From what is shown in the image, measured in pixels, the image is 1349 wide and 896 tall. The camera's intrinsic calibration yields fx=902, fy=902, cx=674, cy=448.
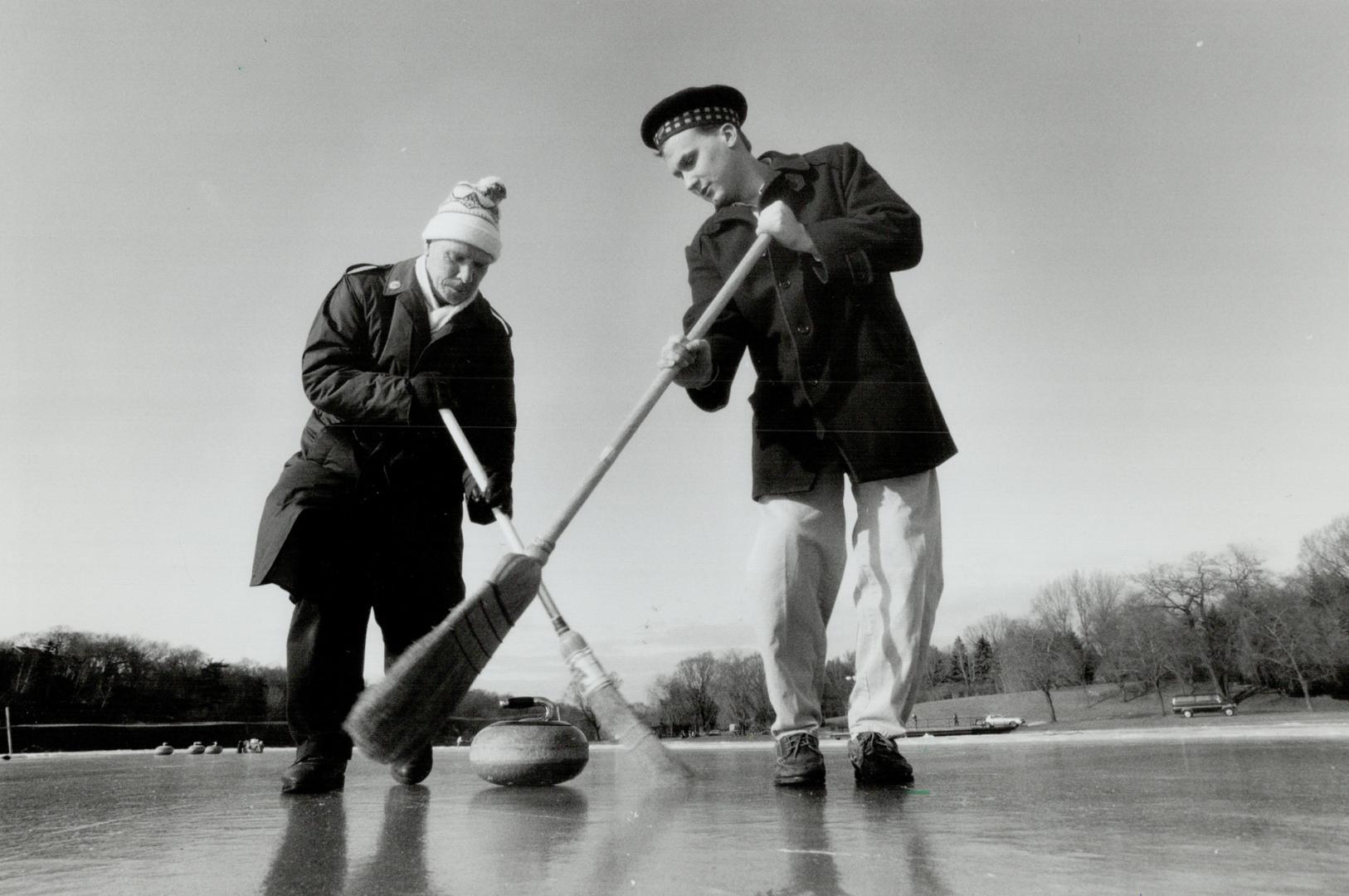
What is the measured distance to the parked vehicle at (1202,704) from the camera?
2009 inches

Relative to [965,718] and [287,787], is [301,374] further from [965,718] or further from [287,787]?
[965,718]

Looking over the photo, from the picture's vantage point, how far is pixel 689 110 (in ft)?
10.7

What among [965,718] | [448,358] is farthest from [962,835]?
[965,718]

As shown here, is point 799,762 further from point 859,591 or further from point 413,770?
point 413,770

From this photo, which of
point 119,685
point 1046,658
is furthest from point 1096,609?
point 119,685

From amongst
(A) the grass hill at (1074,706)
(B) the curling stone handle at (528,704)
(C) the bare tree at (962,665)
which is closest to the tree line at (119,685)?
(A) the grass hill at (1074,706)

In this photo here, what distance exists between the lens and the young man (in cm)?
279

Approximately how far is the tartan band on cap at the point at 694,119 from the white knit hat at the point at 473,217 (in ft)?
2.84

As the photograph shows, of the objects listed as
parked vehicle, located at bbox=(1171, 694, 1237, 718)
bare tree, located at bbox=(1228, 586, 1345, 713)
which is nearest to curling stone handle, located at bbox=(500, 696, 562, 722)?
parked vehicle, located at bbox=(1171, 694, 1237, 718)

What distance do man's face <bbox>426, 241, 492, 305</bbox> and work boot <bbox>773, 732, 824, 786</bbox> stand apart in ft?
6.88

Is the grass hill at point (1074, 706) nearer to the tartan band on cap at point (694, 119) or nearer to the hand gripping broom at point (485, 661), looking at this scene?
the hand gripping broom at point (485, 661)

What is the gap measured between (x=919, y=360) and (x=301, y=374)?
2242 mm

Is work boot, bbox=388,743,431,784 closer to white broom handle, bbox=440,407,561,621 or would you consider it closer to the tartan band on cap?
white broom handle, bbox=440,407,561,621

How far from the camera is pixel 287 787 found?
303cm
